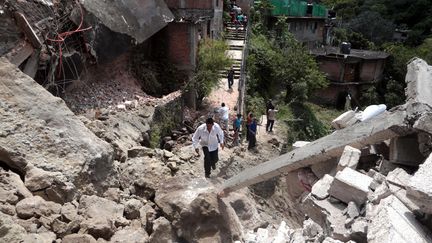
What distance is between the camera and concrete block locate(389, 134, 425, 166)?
3.97 meters

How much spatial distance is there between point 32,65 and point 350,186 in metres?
6.71

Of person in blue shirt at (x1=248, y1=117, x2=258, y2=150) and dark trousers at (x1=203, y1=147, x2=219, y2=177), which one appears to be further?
person in blue shirt at (x1=248, y1=117, x2=258, y2=150)

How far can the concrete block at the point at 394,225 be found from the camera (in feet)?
9.59

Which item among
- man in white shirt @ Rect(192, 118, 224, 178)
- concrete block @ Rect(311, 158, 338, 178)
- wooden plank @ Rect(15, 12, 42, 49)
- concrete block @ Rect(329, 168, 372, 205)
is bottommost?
man in white shirt @ Rect(192, 118, 224, 178)

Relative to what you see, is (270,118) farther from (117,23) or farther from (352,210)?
(352,210)

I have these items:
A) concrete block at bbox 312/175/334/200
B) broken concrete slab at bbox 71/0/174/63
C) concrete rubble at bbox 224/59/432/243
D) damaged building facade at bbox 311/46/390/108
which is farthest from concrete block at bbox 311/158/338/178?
damaged building facade at bbox 311/46/390/108

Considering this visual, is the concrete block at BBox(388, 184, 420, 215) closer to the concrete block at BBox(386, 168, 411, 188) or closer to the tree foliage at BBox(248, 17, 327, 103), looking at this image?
the concrete block at BBox(386, 168, 411, 188)

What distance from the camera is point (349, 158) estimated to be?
404cm

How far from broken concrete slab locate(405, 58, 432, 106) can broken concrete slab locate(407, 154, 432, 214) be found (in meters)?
1.03

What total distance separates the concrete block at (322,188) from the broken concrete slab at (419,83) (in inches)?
48.5

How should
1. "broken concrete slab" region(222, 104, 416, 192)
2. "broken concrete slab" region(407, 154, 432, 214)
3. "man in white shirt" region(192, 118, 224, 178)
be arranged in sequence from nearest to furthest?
1. "broken concrete slab" region(407, 154, 432, 214)
2. "broken concrete slab" region(222, 104, 416, 192)
3. "man in white shirt" region(192, 118, 224, 178)

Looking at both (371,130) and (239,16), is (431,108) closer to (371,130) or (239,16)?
(371,130)

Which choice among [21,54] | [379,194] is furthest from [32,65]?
[379,194]

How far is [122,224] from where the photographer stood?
4461mm
